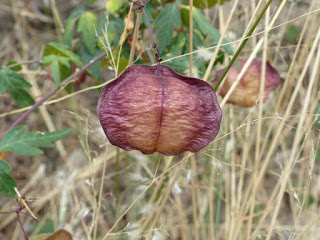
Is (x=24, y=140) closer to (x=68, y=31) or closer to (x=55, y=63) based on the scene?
(x=55, y=63)

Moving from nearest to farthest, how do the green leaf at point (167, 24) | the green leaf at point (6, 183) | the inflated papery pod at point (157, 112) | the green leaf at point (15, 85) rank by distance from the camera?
the inflated papery pod at point (157, 112), the green leaf at point (6, 183), the green leaf at point (167, 24), the green leaf at point (15, 85)

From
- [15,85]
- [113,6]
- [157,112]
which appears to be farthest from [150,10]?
[157,112]

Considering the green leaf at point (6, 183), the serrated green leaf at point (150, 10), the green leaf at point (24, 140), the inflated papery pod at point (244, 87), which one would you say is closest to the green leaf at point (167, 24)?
the serrated green leaf at point (150, 10)

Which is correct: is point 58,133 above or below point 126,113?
below

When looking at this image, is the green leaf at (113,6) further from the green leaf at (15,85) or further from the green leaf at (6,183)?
the green leaf at (6,183)

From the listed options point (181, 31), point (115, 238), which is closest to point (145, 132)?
point (181, 31)

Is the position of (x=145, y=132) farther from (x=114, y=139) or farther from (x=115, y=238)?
(x=115, y=238)

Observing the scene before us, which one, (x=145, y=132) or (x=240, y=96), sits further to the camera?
(x=240, y=96)
